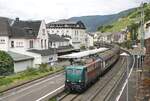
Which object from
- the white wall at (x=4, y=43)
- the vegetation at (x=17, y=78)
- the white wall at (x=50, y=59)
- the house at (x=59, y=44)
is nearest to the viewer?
the vegetation at (x=17, y=78)

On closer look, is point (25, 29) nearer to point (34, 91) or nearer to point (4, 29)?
point (4, 29)

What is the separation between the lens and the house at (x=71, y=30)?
117 metres

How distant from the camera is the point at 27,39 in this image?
224 feet

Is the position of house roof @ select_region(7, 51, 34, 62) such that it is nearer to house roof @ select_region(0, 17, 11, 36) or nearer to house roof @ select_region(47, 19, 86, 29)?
house roof @ select_region(0, 17, 11, 36)

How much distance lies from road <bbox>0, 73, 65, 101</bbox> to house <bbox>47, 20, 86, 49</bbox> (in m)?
69.1

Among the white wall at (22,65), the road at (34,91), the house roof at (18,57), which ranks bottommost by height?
the road at (34,91)

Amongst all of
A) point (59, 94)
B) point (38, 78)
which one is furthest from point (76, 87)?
point (38, 78)

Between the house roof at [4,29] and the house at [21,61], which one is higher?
the house roof at [4,29]

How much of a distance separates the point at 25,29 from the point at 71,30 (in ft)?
158

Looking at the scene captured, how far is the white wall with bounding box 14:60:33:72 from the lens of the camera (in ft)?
184

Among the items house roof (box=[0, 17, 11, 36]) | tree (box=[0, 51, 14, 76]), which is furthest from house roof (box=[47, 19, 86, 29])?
tree (box=[0, 51, 14, 76])

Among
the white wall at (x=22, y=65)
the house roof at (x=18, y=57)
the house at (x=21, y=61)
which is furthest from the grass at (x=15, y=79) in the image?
the house roof at (x=18, y=57)

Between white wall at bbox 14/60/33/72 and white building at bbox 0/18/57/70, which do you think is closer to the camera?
white wall at bbox 14/60/33/72

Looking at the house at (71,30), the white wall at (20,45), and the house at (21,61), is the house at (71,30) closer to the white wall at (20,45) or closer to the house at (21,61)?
the white wall at (20,45)
